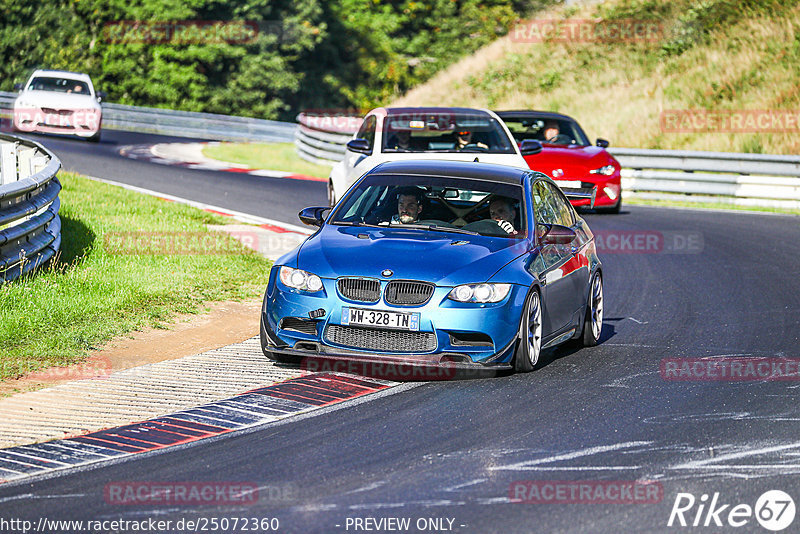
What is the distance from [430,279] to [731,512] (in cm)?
305

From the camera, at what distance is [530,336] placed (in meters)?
8.45

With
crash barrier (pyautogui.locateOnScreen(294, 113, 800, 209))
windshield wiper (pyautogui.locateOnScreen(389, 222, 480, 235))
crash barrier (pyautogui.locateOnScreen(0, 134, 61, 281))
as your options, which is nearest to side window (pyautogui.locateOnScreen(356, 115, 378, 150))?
crash barrier (pyautogui.locateOnScreen(0, 134, 61, 281))

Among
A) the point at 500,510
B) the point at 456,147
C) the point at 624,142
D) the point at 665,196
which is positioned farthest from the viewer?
the point at 624,142

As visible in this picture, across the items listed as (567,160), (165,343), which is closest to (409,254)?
(165,343)

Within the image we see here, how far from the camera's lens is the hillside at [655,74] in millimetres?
31889

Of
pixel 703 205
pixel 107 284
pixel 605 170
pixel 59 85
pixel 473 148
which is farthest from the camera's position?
pixel 59 85

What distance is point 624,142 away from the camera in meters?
31.4

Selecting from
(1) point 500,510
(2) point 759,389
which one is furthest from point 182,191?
(1) point 500,510

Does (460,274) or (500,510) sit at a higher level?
(460,274)

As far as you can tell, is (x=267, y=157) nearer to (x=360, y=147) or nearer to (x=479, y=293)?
(x=360, y=147)

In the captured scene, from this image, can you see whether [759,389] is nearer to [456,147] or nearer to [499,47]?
[456,147]

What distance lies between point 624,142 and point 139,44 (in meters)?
28.2
